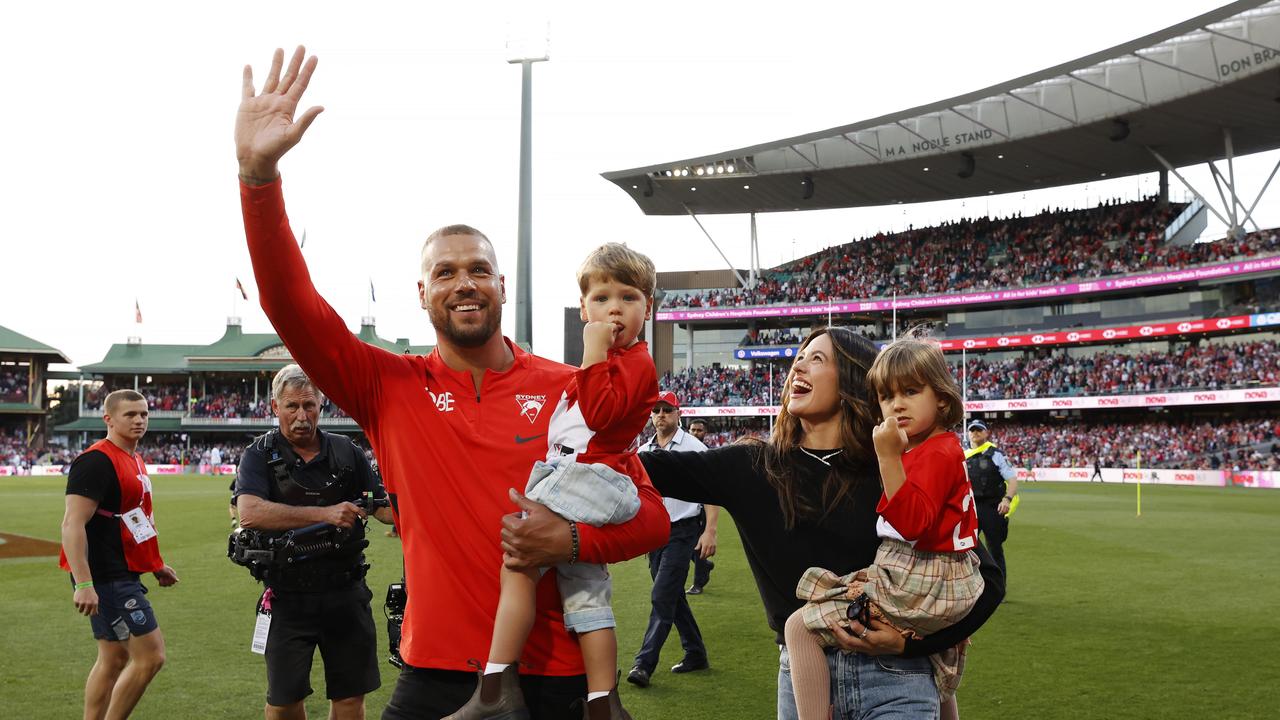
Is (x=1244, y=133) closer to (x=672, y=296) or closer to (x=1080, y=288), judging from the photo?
(x=1080, y=288)

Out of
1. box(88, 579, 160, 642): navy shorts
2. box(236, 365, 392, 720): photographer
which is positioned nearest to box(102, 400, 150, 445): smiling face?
box(88, 579, 160, 642): navy shorts

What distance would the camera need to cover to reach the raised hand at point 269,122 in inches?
96.4

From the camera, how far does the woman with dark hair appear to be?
2959mm

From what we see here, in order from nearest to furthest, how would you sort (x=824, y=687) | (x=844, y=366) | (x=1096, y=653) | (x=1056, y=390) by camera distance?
(x=824, y=687) < (x=844, y=366) < (x=1096, y=653) < (x=1056, y=390)

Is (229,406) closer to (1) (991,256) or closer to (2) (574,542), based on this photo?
(1) (991,256)

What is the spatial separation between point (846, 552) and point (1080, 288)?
175 feet

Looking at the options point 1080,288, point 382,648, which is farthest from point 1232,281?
point 382,648

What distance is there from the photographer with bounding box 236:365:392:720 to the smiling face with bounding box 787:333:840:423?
2.90m

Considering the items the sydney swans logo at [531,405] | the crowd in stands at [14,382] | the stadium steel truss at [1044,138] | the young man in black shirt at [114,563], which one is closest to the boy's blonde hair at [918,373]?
the sydney swans logo at [531,405]

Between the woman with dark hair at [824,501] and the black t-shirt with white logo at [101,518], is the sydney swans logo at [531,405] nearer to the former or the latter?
the woman with dark hair at [824,501]

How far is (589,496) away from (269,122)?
1.36 metres

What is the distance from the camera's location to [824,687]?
3.01m

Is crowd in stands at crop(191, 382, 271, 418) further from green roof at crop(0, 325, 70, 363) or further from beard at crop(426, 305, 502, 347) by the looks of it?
beard at crop(426, 305, 502, 347)

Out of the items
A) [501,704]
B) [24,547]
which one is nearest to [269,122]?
[501,704]
